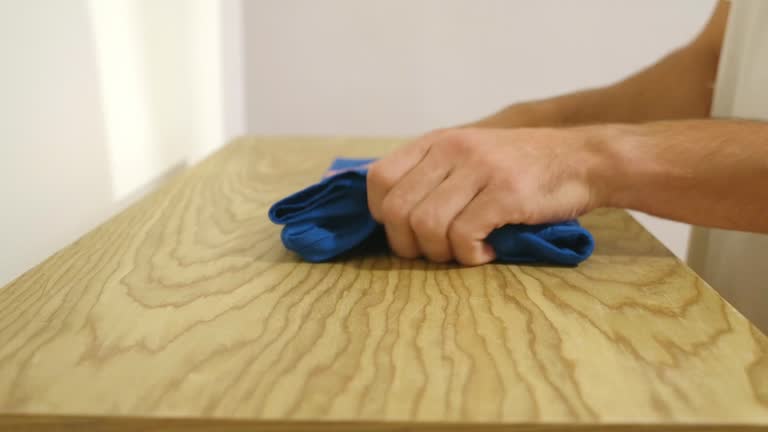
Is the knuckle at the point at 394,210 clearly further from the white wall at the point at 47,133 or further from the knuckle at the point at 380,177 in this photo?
the white wall at the point at 47,133

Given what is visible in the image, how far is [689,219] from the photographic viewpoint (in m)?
0.48

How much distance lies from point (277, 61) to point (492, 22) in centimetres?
52

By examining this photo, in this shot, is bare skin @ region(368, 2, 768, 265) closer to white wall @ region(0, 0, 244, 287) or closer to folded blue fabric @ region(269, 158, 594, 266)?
folded blue fabric @ region(269, 158, 594, 266)

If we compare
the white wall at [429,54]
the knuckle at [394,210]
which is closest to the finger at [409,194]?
the knuckle at [394,210]

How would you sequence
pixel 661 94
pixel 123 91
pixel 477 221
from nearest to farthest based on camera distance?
pixel 477 221
pixel 123 91
pixel 661 94

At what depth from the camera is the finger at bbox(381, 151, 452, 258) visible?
48 centimetres

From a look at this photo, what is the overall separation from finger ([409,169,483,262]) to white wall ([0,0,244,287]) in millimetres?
358

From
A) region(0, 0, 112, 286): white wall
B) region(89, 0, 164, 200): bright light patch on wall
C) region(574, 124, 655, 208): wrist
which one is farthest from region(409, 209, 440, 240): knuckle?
region(89, 0, 164, 200): bright light patch on wall

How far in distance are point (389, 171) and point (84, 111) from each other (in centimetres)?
39

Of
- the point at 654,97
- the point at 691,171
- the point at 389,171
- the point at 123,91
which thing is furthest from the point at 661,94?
the point at 123,91

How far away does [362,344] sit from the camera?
0.34 m

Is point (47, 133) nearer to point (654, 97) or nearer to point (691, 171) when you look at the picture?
point (691, 171)

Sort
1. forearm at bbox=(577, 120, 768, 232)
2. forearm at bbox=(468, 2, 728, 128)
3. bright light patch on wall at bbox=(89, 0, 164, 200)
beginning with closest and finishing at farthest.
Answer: forearm at bbox=(577, 120, 768, 232) → bright light patch on wall at bbox=(89, 0, 164, 200) → forearm at bbox=(468, 2, 728, 128)

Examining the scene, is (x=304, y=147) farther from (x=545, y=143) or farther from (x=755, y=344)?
(x=755, y=344)
